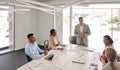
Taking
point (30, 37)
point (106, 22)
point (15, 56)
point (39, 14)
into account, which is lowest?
point (15, 56)

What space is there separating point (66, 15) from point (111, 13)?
2.02 metres

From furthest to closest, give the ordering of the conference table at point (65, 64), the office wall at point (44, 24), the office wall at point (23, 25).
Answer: the office wall at point (44, 24), the office wall at point (23, 25), the conference table at point (65, 64)

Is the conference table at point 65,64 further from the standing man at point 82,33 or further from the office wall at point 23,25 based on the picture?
the office wall at point 23,25

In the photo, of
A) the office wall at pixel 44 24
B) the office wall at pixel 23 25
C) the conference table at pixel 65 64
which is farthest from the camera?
the office wall at pixel 44 24

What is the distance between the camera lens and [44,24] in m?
7.69

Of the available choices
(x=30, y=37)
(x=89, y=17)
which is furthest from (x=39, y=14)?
(x=30, y=37)

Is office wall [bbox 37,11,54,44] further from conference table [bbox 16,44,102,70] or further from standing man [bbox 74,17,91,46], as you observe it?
conference table [bbox 16,44,102,70]

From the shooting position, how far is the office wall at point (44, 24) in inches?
296

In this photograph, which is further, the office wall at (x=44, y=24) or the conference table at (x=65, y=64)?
the office wall at (x=44, y=24)

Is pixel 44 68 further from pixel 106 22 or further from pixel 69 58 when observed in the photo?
pixel 106 22

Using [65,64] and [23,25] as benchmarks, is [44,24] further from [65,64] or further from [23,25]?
[65,64]

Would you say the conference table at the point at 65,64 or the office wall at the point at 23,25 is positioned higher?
the office wall at the point at 23,25

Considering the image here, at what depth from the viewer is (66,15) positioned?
7219 millimetres

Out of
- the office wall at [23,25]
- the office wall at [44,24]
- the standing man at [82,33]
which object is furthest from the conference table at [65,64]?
the office wall at [44,24]
